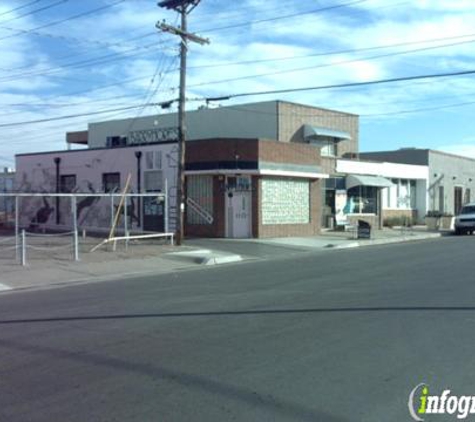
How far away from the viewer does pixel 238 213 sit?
98.0 ft

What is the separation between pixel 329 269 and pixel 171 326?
8.74 m

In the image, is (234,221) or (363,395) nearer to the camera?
(363,395)

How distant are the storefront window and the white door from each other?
11.2 meters

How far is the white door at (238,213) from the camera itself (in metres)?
29.7

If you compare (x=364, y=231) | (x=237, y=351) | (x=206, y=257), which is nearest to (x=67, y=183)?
(x=364, y=231)

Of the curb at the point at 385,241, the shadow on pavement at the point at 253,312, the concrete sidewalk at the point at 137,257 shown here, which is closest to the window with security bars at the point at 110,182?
the concrete sidewalk at the point at 137,257

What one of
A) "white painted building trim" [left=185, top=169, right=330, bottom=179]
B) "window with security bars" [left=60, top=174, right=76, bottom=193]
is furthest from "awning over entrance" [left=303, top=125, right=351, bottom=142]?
"window with security bars" [left=60, top=174, right=76, bottom=193]

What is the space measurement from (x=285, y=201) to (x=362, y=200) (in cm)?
1065

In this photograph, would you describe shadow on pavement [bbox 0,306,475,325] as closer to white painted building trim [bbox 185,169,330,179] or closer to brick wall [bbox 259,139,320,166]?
white painted building trim [bbox 185,169,330,179]

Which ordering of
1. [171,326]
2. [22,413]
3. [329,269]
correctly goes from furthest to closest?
[329,269] < [171,326] < [22,413]

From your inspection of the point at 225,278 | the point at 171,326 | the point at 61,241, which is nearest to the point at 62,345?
the point at 171,326

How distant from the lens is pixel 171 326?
9.30 m

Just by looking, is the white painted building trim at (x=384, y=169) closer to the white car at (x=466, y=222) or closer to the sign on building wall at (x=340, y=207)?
the sign on building wall at (x=340, y=207)

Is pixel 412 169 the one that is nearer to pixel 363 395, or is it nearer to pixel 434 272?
pixel 434 272
